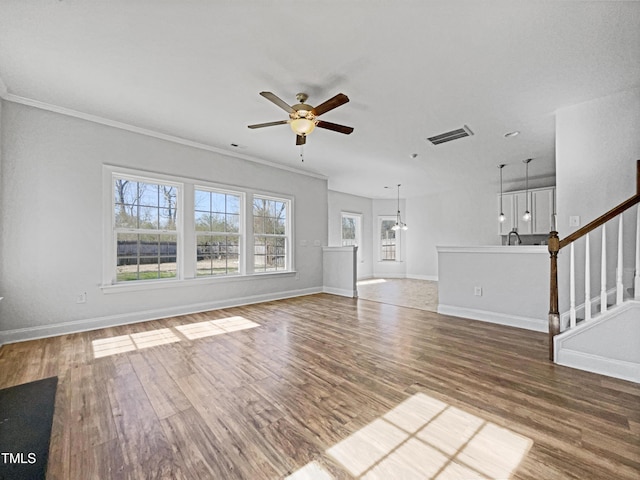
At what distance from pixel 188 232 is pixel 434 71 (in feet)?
13.4

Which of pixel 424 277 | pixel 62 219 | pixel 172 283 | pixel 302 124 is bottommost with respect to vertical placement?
pixel 424 277

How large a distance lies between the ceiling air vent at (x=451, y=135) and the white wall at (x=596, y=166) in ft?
3.37

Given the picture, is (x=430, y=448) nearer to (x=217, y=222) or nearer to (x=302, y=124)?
(x=302, y=124)

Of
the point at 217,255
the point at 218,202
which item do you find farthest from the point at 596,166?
the point at 217,255

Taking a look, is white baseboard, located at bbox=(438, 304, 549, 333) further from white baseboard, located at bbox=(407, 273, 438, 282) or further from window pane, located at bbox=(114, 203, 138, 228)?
window pane, located at bbox=(114, 203, 138, 228)

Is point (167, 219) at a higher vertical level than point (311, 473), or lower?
higher

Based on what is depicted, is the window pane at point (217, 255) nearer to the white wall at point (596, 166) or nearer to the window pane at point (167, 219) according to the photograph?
the window pane at point (167, 219)

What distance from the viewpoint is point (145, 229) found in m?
4.18

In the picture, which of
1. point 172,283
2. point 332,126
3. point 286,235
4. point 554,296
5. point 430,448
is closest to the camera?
point 430,448

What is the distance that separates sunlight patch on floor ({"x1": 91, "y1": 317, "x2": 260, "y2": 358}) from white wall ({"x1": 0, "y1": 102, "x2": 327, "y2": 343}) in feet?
2.27

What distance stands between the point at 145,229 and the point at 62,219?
930 mm

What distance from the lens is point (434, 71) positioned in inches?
106

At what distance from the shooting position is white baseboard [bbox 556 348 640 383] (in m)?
2.24

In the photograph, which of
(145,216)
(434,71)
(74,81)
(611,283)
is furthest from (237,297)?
(611,283)
